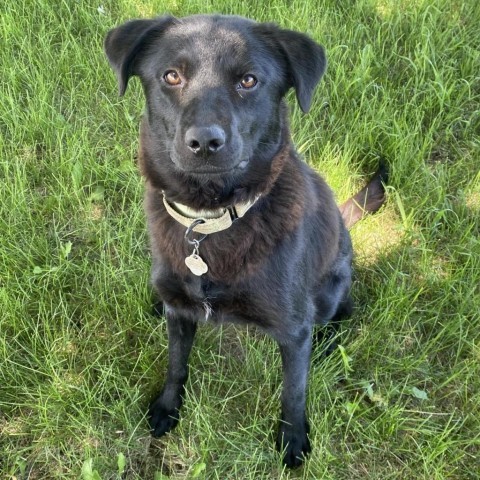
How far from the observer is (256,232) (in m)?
1.94

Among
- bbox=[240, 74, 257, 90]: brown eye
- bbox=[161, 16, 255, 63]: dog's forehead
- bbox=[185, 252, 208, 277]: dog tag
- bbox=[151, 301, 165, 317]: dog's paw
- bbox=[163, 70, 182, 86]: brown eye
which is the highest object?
bbox=[161, 16, 255, 63]: dog's forehead

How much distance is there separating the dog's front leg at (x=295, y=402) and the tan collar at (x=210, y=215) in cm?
51

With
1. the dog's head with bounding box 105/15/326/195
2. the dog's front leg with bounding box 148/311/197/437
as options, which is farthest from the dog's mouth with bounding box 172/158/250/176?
the dog's front leg with bounding box 148/311/197/437

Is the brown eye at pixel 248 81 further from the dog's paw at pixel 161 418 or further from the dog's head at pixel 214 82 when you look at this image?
the dog's paw at pixel 161 418

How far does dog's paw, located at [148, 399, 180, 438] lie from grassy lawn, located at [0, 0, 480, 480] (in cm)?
5

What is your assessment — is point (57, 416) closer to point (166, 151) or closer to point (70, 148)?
point (166, 151)

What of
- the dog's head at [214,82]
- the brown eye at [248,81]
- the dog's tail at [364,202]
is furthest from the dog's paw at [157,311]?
the brown eye at [248,81]

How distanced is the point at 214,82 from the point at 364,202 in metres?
1.30

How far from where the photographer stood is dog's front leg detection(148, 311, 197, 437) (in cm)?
220

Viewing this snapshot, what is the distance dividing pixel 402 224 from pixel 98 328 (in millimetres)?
1584

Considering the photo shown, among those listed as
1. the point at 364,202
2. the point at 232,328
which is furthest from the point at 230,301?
the point at 364,202

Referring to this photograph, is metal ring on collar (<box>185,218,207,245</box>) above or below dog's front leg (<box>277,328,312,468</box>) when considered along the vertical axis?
above

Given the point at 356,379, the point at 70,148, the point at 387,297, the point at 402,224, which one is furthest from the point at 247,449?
the point at 70,148

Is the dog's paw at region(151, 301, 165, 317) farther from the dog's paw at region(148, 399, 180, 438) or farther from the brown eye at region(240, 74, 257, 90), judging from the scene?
the brown eye at region(240, 74, 257, 90)
